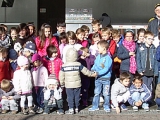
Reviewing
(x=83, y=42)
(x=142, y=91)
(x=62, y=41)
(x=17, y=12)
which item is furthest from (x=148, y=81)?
(x=17, y=12)

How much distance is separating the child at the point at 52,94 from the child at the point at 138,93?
1542 millimetres

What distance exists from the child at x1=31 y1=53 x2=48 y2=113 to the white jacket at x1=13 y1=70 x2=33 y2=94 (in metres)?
0.24

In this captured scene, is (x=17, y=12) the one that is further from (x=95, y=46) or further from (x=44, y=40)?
(x=95, y=46)

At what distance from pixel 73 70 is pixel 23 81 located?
3.39 feet

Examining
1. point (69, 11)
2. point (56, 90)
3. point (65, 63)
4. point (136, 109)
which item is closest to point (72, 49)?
point (65, 63)

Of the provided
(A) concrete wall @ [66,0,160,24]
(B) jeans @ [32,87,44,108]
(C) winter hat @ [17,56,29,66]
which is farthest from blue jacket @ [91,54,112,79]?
(A) concrete wall @ [66,0,160,24]

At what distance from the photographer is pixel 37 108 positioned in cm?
782

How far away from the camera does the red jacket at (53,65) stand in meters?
7.74

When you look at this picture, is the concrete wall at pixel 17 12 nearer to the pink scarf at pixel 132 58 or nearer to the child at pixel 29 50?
the child at pixel 29 50

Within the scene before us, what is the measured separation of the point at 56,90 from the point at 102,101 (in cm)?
144

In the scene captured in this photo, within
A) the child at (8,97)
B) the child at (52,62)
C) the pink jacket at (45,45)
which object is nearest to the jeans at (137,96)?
the child at (52,62)

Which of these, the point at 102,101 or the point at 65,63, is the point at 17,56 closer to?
the point at 65,63

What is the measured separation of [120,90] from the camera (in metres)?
7.74

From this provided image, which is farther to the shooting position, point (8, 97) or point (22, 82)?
point (8, 97)
